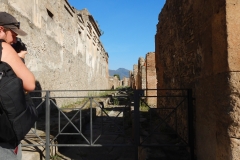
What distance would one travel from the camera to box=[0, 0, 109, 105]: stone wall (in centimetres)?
596

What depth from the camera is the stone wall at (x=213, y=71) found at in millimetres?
2115

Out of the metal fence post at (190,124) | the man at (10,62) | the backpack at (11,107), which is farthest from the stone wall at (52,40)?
the backpack at (11,107)

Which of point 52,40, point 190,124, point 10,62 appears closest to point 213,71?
point 190,124

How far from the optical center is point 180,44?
12.9ft

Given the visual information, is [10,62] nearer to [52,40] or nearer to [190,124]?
[190,124]

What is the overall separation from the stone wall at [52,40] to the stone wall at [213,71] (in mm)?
3775

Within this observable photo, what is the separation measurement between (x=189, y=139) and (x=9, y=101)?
259 centimetres

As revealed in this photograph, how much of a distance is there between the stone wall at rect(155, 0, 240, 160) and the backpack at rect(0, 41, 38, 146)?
5.54 feet

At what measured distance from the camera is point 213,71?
7.89 ft

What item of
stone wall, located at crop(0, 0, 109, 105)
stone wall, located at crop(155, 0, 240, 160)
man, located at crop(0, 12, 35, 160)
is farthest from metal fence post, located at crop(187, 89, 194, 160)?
stone wall, located at crop(0, 0, 109, 105)

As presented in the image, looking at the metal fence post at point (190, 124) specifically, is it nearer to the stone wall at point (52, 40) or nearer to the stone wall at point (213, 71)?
the stone wall at point (213, 71)

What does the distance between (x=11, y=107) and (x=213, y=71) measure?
189cm

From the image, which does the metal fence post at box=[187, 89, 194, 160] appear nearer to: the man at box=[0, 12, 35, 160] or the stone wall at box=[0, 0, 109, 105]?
the man at box=[0, 12, 35, 160]

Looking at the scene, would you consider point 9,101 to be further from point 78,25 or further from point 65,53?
point 78,25
